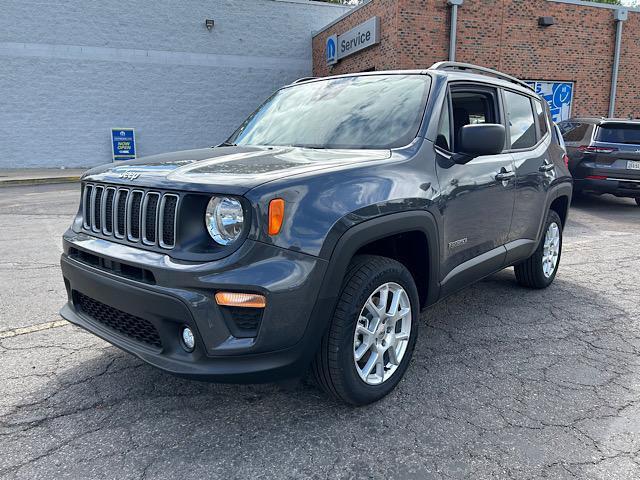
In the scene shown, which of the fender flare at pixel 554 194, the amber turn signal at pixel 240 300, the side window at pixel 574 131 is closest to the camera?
the amber turn signal at pixel 240 300

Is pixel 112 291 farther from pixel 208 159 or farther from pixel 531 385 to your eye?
pixel 531 385

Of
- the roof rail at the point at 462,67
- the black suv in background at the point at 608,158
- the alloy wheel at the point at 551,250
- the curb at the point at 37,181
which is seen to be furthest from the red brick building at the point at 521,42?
the roof rail at the point at 462,67

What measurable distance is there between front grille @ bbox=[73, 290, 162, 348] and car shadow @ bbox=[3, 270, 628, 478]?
0.45m

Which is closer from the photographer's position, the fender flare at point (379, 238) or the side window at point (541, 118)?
the fender flare at point (379, 238)

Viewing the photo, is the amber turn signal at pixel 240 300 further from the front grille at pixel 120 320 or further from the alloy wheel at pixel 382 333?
the alloy wheel at pixel 382 333

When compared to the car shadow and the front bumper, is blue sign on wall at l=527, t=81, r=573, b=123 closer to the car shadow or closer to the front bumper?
the car shadow

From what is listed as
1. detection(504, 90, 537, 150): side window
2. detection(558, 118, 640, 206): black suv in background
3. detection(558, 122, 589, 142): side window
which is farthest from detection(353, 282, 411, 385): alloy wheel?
detection(558, 122, 589, 142): side window

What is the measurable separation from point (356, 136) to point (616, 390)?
6.95 feet

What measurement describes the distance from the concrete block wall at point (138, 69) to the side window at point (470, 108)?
18.0 metres

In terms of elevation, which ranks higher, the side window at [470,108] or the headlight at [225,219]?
the side window at [470,108]

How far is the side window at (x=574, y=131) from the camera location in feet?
33.0

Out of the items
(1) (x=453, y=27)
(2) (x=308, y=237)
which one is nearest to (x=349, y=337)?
(2) (x=308, y=237)

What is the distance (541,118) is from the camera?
191 inches

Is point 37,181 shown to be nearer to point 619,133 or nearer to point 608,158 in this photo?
point 608,158
